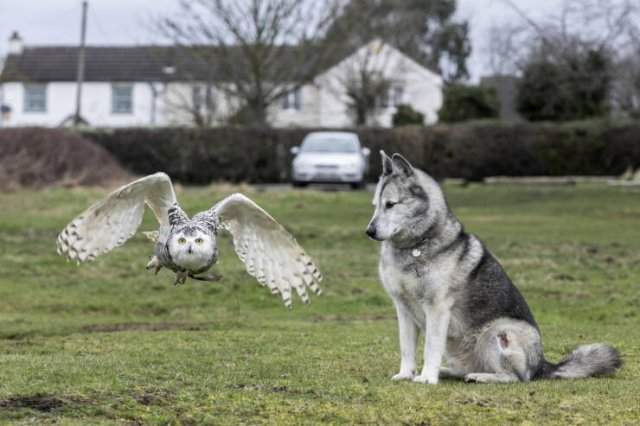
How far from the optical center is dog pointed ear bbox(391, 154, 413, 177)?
35.1 ft

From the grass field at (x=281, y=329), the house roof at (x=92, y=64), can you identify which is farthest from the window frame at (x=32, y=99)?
the grass field at (x=281, y=329)

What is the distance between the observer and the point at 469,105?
68188 millimetres

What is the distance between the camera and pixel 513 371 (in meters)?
10.9

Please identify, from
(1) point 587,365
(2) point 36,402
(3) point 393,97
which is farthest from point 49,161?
(3) point 393,97

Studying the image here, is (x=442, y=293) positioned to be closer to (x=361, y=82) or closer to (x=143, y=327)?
(x=143, y=327)

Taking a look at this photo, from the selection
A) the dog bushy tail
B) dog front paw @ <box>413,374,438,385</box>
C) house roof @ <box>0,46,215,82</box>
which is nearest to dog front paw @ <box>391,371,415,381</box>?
dog front paw @ <box>413,374,438,385</box>

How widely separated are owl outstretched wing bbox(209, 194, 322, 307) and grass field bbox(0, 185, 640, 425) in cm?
78

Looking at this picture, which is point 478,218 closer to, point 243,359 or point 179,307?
point 179,307

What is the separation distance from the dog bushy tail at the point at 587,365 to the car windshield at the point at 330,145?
1315 inches

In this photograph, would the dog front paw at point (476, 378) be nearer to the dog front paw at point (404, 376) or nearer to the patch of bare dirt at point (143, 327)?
the dog front paw at point (404, 376)

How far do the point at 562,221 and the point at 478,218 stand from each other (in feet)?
7.04

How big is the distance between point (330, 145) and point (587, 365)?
33993mm

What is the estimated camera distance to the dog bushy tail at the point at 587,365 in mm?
11242

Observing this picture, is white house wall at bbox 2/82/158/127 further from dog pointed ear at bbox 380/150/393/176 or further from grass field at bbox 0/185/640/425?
dog pointed ear at bbox 380/150/393/176
